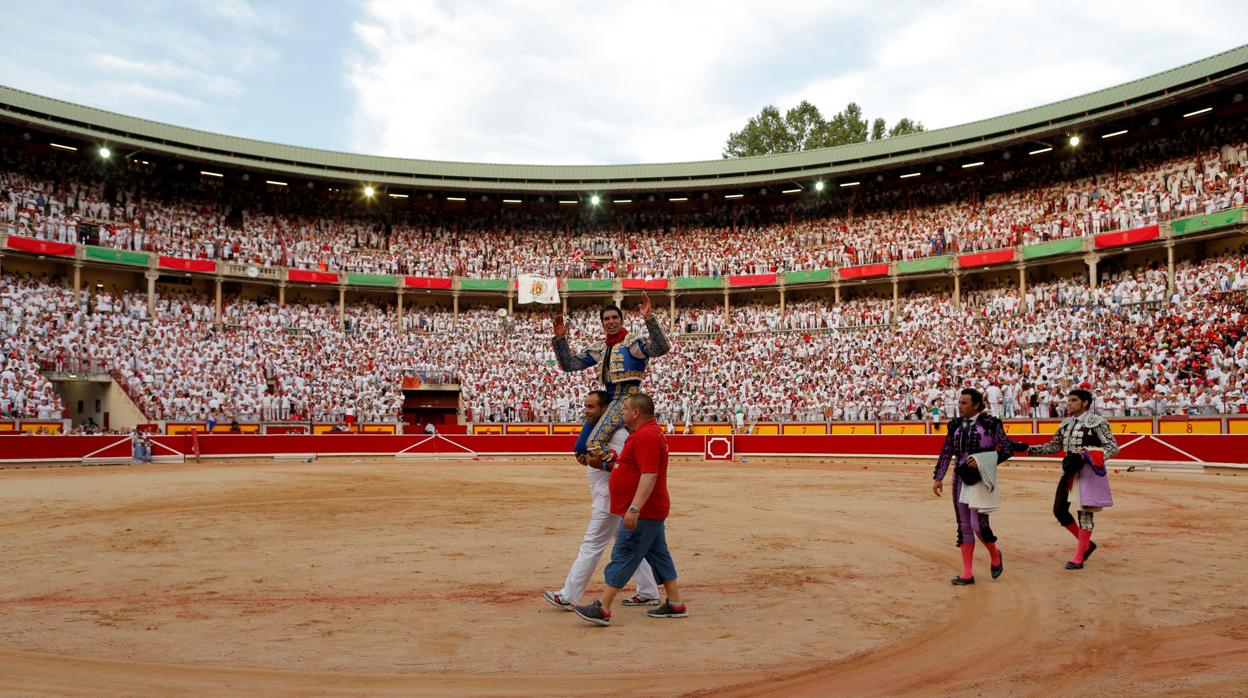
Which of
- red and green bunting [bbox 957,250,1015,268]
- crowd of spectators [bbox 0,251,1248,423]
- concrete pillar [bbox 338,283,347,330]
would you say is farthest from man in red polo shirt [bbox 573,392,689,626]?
concrete pillar [bbox 338,283,347,330]

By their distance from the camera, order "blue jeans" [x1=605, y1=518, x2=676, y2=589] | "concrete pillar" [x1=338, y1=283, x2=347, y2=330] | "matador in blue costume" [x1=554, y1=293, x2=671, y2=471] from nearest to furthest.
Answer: "blue jeans" [x1=605, y1=518, x2=676, y2=589]
"matador in blue costume" [x1=554, y1=293, x2=671, y2=471]
"concrete pillar" [x1=338, y1=283, x2=347, y2=330]

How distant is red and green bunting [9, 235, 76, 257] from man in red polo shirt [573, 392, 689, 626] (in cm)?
3800

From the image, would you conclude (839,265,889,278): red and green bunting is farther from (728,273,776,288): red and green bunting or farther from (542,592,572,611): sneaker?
(542,592,572,611): sneaker

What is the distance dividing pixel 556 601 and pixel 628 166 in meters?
43.2

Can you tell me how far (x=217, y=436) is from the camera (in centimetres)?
2923

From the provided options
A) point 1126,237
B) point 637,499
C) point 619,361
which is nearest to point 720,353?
point 1126,237

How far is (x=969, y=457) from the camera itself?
7527 millimetres

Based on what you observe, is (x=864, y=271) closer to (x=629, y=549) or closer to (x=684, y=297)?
(x=684, y=297)

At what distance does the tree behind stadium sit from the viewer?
6625 cm

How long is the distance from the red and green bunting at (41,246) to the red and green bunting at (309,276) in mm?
9152

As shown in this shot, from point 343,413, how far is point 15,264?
626 inches

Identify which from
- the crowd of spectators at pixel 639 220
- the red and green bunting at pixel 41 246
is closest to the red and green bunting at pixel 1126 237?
the crowd of spectators at pixel 639 220

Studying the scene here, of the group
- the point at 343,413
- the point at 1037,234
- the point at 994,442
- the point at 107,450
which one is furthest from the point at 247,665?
the point at 1037,234

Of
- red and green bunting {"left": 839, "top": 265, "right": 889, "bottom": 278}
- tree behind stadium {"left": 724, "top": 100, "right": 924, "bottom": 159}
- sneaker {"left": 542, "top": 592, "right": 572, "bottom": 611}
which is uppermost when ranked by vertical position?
tree behind stadium {"left": 724, "top": 100, "right": 924, "bottom": 159}
